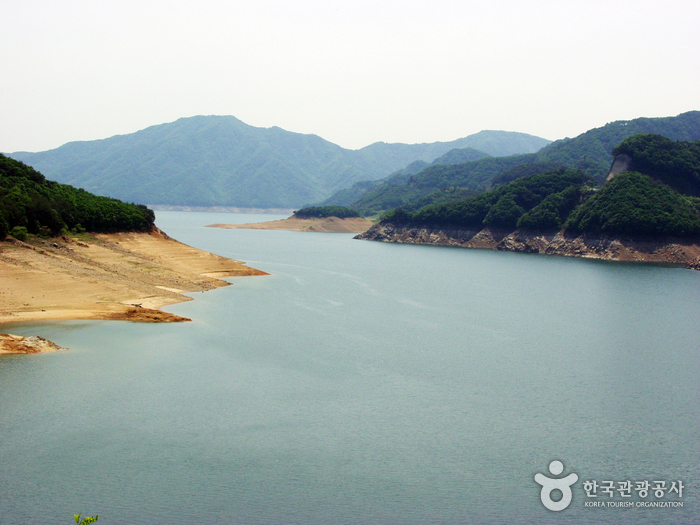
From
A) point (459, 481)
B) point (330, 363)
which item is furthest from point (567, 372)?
point (459, 481)

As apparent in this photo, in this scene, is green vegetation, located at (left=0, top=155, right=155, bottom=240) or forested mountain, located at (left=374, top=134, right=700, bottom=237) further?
forested mountain, located at (left=374, top=134, right=700, bottom=237)

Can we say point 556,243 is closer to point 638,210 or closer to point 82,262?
point 638,210

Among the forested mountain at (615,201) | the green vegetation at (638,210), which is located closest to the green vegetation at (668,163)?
the forested mountain at (615,201)

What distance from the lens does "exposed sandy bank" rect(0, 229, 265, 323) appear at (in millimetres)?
40166

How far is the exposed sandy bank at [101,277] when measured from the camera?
40.2m

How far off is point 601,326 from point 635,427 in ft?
73.8

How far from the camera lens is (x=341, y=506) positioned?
16781mm

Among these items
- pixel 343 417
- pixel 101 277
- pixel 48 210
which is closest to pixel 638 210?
pixel 101 277

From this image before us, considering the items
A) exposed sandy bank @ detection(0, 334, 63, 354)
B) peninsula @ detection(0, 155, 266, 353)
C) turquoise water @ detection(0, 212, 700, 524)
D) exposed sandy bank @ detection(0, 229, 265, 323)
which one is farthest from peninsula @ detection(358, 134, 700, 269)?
exposed sandy bank @ detection(0, 334, 63, 354)

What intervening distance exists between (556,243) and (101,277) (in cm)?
9425

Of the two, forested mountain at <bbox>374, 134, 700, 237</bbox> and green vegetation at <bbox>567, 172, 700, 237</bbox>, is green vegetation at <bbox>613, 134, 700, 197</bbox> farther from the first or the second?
green vegetation at <bbox>567, 172, 700, 237</bbox>

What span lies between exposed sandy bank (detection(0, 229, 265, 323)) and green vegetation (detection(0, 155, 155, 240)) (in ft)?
5.67

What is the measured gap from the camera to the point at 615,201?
106312mm

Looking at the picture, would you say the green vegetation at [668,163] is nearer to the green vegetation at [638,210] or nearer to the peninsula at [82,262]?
the green vegetation at [638,210]
